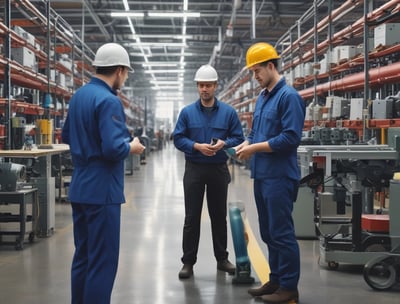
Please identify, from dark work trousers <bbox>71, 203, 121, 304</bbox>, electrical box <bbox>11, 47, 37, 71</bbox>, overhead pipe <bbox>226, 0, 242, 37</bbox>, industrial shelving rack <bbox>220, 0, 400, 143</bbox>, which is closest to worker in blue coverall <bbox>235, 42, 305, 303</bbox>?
dark work trousers <bbox>71, 203, 121, 304</bbox>

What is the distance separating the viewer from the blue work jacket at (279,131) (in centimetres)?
372

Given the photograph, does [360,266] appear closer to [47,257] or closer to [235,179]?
[47,257]

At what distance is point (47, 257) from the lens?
5508 mm

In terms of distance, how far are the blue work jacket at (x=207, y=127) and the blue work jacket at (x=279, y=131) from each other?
716 millimetres

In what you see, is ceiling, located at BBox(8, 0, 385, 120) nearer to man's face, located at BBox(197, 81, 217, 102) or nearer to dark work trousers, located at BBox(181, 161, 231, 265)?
man's face, located at BBox(197, 81, 217, 102)

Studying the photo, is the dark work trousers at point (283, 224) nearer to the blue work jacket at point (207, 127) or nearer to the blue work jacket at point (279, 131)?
the blue work jacket at point (279, 131)

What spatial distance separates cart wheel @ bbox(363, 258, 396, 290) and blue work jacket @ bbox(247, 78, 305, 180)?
45.4 inches

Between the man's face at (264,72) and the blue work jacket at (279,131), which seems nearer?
the blue work jacket at (279,131)

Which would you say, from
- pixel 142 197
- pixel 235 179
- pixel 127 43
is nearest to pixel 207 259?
pixel 142 197

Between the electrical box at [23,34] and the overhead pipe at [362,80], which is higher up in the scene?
the electrical box at [23,34]

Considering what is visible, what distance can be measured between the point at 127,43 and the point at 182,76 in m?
12.5

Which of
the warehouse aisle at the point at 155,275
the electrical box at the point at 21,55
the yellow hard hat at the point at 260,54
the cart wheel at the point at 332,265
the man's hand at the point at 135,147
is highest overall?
the electrical box at the point at 21,55

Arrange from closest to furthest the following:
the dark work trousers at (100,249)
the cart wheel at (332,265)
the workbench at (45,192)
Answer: the dark work trousers at (100,249)
the cart wheel at (332,265)
the workbench at (45,192)

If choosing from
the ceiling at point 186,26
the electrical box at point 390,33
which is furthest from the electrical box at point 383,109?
the ceiling at point 186,26
